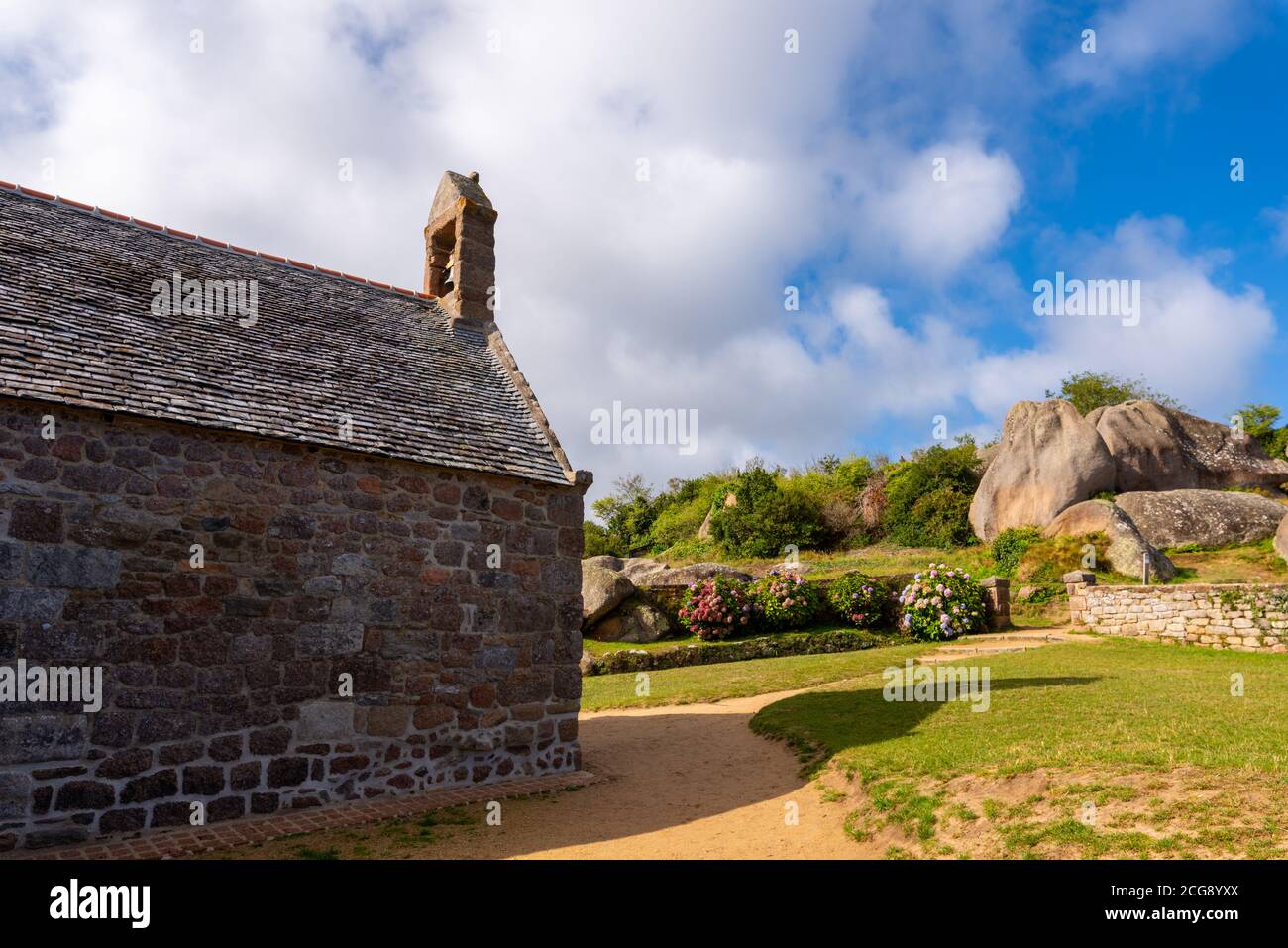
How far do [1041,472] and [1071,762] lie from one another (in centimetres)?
2608

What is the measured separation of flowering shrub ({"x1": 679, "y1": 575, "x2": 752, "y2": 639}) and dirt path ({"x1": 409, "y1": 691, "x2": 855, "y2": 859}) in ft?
30.6

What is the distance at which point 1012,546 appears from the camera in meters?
27.8

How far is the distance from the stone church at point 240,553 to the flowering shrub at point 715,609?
11509 mm

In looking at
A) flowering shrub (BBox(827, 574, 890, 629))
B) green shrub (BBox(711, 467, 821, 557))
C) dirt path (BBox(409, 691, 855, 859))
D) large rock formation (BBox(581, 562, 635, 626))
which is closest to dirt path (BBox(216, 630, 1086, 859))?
dirt path (BBox(409, 691, 855, 859))

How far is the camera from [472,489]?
9336mm

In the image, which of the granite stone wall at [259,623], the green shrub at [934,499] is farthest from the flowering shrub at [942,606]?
the granite stone wall at [259,623]

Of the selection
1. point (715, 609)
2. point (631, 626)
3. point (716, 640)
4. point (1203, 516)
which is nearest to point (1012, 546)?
point (1203, 516)

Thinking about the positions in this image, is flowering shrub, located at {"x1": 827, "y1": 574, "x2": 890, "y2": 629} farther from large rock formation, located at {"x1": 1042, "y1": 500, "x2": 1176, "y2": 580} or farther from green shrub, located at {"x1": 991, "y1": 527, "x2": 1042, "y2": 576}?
large rock formation, located at {"x1": 1042, "y1": 500, "x2": 1176, "y2": 580}

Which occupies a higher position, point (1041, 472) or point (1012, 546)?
point (1041, 472)

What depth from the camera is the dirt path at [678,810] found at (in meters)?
6.99

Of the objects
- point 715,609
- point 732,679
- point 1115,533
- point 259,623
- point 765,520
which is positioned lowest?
point 732,679

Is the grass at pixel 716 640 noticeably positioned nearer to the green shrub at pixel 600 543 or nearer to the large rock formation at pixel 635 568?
the large rock formation at pixel 635 568

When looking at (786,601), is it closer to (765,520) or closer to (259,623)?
(765,520)
